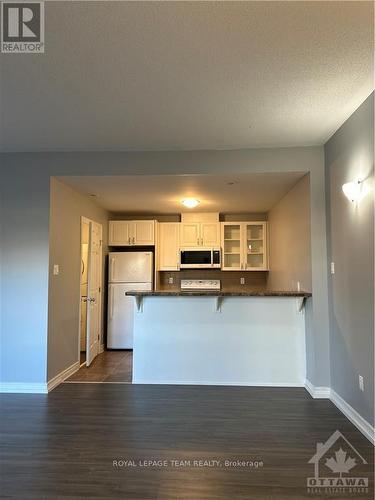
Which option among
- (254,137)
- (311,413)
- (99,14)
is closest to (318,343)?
(311,413)

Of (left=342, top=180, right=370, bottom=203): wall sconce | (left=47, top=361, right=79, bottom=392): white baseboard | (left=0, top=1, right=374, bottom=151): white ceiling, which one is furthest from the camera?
(left=47, top=361, right=79, bottom=392): white baseboard

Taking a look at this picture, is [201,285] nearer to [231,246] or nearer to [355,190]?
[231,246]

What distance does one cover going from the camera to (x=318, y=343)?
11.0 ft

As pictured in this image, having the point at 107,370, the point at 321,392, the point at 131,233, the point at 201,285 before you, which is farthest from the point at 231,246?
the point at 321,392

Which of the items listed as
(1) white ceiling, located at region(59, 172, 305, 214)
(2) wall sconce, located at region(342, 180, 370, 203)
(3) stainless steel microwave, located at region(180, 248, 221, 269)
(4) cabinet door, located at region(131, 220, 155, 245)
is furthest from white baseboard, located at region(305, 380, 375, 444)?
(4) cabinet door, located at region(131, 220, 155, 245)

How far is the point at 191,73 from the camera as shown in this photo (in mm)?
2189

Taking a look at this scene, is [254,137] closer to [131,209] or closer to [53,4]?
[53,4]

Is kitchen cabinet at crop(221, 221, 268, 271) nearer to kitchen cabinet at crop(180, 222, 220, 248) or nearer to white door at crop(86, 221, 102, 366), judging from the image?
kitchen cabinet at crop(180, 222, 220, 248)

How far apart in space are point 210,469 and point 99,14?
9.09 ft

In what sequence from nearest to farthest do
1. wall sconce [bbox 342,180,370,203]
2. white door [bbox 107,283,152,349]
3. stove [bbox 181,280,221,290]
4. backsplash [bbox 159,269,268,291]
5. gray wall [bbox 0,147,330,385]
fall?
wall sconce [bbox 342,180,370,203] < gray wall [bbox 0,147,330,385] < white door [bbox 107,283,152,349] < stove [bbox 181,280,221,290] < backsplash [bbox 159,269,268,291]

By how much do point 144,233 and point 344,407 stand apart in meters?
3.97

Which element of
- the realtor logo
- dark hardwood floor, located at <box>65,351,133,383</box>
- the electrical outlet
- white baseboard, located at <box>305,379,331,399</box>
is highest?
the electrical outlet

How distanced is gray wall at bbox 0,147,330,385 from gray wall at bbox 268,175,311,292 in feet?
0.54

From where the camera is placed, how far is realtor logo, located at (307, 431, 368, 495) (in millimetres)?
1968
